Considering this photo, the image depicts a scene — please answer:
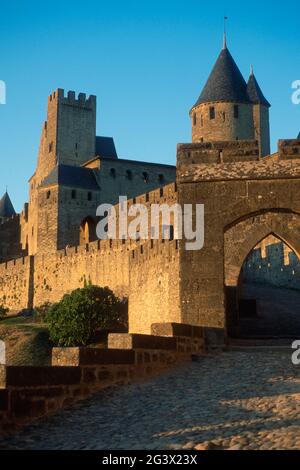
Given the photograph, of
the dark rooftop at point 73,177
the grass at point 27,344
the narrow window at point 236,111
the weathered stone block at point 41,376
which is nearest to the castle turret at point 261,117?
the narrow window at point 236,111

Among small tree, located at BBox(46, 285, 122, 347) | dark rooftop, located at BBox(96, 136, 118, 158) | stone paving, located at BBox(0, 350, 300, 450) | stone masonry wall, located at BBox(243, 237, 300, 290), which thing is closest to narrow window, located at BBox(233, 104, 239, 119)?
dark rooftop, located at BBox(96, 136, 118, 158)

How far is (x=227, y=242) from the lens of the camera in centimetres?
2447

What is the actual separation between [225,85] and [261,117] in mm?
3596

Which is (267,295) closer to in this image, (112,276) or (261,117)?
(112,276)

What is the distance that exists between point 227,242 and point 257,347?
12925 mm

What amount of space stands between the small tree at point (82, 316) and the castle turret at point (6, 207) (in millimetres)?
49547

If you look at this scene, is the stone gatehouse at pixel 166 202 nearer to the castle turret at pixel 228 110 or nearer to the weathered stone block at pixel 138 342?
the castle turret at pixel 228 110

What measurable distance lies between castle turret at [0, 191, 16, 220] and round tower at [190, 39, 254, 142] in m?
33.3

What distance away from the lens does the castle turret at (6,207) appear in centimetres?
8000

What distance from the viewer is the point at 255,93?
178 ft

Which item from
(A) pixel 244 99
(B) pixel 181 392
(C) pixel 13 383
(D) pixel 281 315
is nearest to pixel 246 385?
(B) pixel 181 392

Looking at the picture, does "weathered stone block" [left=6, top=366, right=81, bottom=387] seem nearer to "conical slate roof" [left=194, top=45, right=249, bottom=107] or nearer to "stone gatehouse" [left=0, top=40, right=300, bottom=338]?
"stone gatehouse" [left=0, top=40, right=300, bottom=338]
